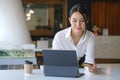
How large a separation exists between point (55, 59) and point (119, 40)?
23.3 ft

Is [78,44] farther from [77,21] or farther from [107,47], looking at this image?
[107,47]

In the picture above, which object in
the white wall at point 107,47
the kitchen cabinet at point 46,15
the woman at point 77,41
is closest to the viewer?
the woman at point 77,41

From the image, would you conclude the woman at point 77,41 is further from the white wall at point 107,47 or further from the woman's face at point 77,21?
the white wall at point 107,47

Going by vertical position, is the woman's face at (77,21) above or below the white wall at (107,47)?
above

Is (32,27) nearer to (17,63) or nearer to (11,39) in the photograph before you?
(11,39)

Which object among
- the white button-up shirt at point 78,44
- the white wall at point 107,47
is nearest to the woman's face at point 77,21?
the white button-up shirt at point 78,44

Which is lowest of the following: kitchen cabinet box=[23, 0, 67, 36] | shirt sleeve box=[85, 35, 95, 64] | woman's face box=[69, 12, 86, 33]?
shirt sleeve box=[85, 35, 95, 64]

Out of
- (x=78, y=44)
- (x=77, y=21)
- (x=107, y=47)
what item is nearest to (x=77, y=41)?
(x=78, y=44)

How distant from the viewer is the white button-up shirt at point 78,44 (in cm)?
243

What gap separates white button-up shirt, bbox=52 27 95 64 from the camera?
243 centimetres

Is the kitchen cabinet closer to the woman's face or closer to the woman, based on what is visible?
the woman

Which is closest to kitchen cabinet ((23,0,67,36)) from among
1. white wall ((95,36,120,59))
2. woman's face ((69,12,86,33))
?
white wall ((95,36,120,59))

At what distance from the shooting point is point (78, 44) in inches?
95.8

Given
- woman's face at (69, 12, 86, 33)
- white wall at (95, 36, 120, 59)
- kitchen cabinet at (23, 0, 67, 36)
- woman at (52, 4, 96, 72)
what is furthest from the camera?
kitchen cabinet at (23, 0, 67, 36)
